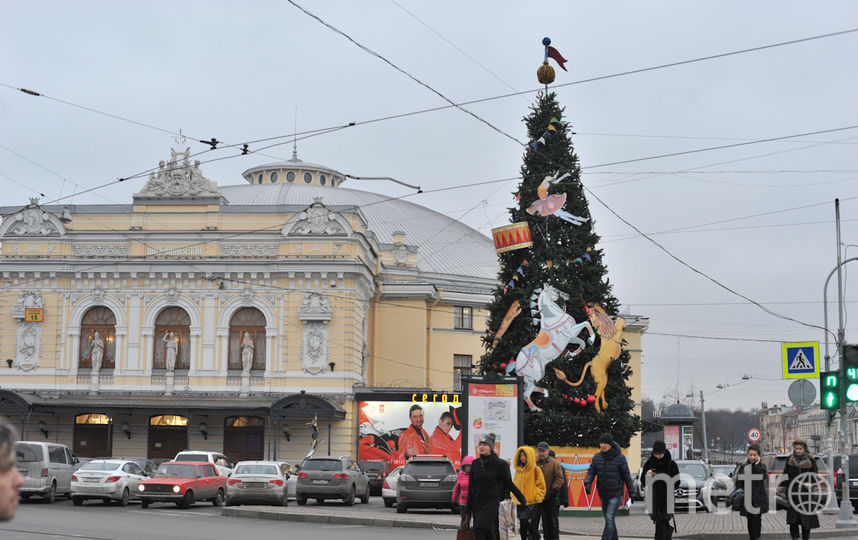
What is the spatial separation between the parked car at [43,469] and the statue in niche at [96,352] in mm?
19977

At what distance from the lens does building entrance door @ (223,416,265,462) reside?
166 feet

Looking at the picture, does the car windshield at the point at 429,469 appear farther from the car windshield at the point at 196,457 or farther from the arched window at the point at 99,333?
the arched window at the point at 99,333

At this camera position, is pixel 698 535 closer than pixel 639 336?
Yes

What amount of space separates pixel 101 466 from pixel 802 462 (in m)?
20.0

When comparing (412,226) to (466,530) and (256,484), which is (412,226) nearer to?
(256,484)

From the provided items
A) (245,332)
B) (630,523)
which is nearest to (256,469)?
(630,523)

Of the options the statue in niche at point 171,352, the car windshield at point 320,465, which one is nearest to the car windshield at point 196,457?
the car windshield at point 320,465

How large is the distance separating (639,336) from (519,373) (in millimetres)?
44633

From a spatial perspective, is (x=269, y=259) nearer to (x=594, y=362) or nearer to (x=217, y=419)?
(x=217, y=419)

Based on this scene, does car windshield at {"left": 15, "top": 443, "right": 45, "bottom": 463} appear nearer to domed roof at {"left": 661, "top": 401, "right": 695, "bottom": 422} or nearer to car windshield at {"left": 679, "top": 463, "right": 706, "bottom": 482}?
car windshield at {"left": 679, "top": 463, "right": 706, "bottom": 482}

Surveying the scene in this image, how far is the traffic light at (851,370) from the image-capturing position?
20984 millimetres

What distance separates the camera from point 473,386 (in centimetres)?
2561

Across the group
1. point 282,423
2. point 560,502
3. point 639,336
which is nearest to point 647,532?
point 560,502

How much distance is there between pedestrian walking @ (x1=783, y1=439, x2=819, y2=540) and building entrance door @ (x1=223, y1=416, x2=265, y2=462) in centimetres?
3611
